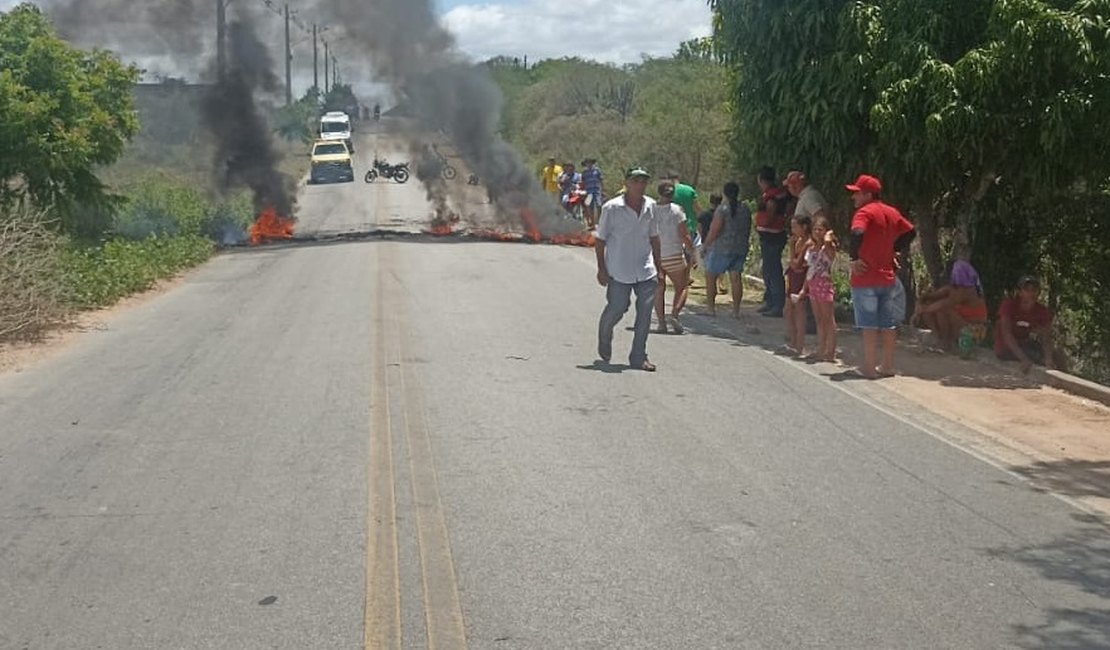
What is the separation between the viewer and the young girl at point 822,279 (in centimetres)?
1159

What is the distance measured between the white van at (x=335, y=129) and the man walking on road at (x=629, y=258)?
39.5 m

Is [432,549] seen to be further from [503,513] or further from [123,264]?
[123,264]

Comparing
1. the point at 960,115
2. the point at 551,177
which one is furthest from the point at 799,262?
the point at 551,177

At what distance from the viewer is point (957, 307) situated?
12.1m

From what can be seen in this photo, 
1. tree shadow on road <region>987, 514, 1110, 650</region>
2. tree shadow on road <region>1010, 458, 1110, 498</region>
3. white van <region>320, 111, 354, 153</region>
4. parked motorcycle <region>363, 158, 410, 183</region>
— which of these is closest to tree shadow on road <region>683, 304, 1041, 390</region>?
tree shadow on road <region>1010, 458, 1110, 498</region>

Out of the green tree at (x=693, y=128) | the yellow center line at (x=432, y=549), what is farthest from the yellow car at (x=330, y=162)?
the yellow center line at (x=432, y=549)

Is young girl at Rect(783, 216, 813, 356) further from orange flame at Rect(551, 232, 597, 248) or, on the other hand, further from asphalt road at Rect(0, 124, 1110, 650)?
orange flame at Rect(551, 232, 597, 248)

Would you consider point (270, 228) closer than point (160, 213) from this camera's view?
No

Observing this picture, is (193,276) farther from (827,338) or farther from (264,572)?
(264,572)

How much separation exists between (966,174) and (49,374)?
346 inches

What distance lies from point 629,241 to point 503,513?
4.94m

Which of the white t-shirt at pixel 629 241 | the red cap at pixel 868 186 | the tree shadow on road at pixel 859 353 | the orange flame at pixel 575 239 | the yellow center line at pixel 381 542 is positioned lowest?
the yellow center line at pixel 381 542

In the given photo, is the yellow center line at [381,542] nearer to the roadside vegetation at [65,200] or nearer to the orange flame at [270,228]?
the roadside vegetation at [65,200]

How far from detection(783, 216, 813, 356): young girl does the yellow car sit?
38.1m
